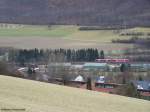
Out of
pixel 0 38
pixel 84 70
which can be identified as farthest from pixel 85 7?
pixel 84 70

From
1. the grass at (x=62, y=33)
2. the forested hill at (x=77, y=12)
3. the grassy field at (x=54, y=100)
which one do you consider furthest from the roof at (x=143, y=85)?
the forested hill at (x=77, y=12)

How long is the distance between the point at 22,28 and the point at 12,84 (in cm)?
3685

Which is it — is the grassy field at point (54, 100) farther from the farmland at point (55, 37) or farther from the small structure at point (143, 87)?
the farmland at point (55, 37)

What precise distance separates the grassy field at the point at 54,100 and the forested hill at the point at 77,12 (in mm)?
37554

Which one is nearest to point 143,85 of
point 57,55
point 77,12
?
point 57,55

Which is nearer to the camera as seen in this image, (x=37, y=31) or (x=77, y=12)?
(x=37, y=31)

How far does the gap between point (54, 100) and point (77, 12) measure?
168 ft

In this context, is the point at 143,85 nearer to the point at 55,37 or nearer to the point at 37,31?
the point at 55,37

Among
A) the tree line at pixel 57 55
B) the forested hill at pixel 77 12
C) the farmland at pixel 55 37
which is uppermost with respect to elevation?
the forested hill at pixel 77 12

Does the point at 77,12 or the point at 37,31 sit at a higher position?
the point at 77,12

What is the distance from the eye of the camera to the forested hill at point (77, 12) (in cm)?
5091

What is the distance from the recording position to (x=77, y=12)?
58.6 metres

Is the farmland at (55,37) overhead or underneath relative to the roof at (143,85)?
overhead

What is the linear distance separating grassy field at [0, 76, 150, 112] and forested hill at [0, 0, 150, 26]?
123 feet
